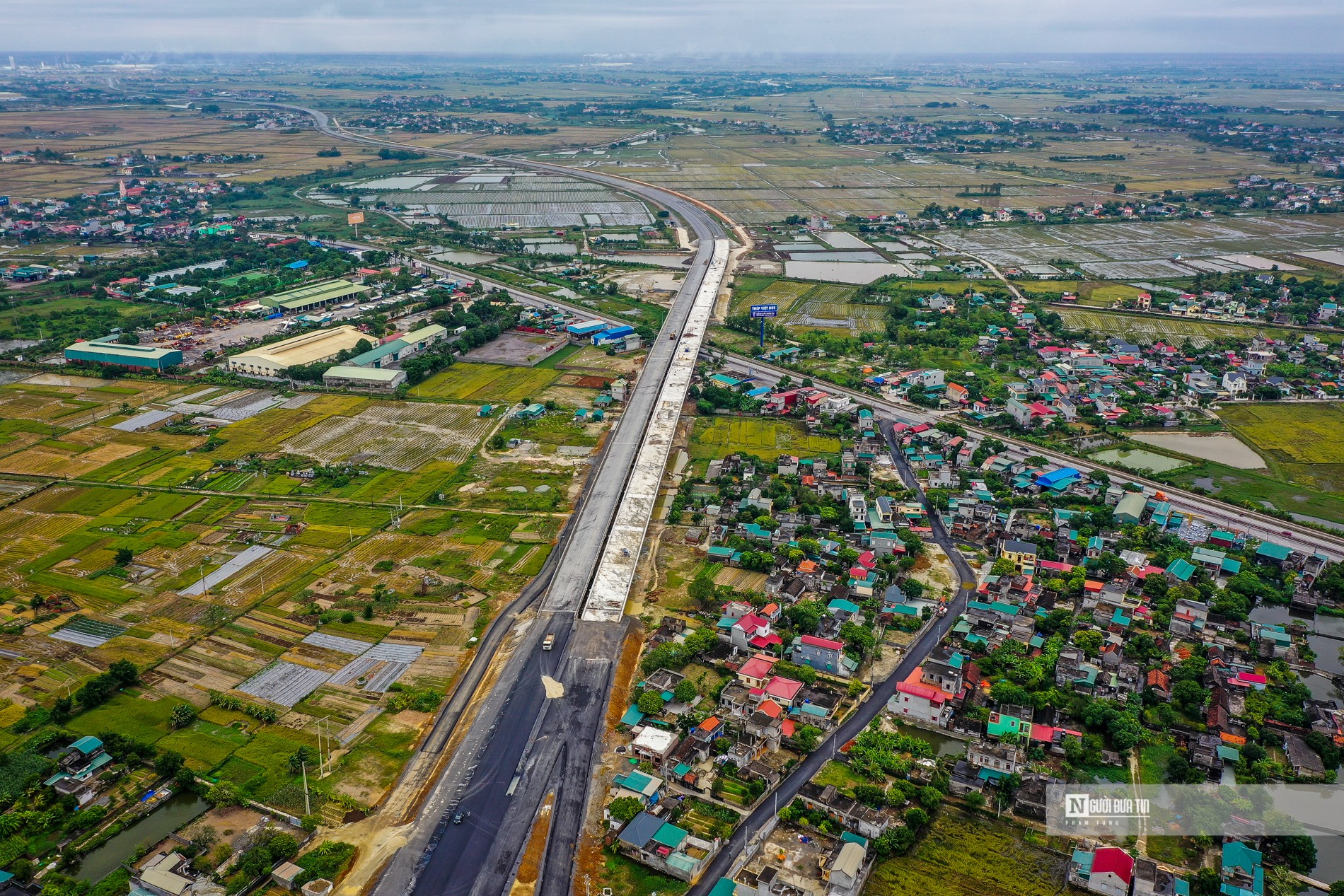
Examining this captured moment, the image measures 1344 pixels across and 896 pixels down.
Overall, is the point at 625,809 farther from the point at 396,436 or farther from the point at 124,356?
the point at 124,356

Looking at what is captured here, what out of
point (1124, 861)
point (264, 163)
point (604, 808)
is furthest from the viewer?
point (264, 163)

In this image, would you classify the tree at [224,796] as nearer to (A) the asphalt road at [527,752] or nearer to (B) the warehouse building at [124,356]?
(A) the asphalt road at [527,752]

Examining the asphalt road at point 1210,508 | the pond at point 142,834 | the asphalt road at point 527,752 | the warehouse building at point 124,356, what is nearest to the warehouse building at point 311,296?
the warehouse building at point 124,356

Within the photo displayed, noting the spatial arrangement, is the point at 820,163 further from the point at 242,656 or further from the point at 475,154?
the point at 242,656

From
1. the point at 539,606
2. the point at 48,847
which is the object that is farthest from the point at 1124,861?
the point at 48,847

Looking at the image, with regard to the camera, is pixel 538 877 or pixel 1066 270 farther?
pixel 1066 270

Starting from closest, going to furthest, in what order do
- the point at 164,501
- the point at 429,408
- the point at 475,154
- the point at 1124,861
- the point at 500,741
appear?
the point at 1124,861
the point at 500,741
the point at 164,501
the point at 429,408
the point at 475,154

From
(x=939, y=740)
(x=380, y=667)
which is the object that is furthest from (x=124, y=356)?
(x=939, y=740)
